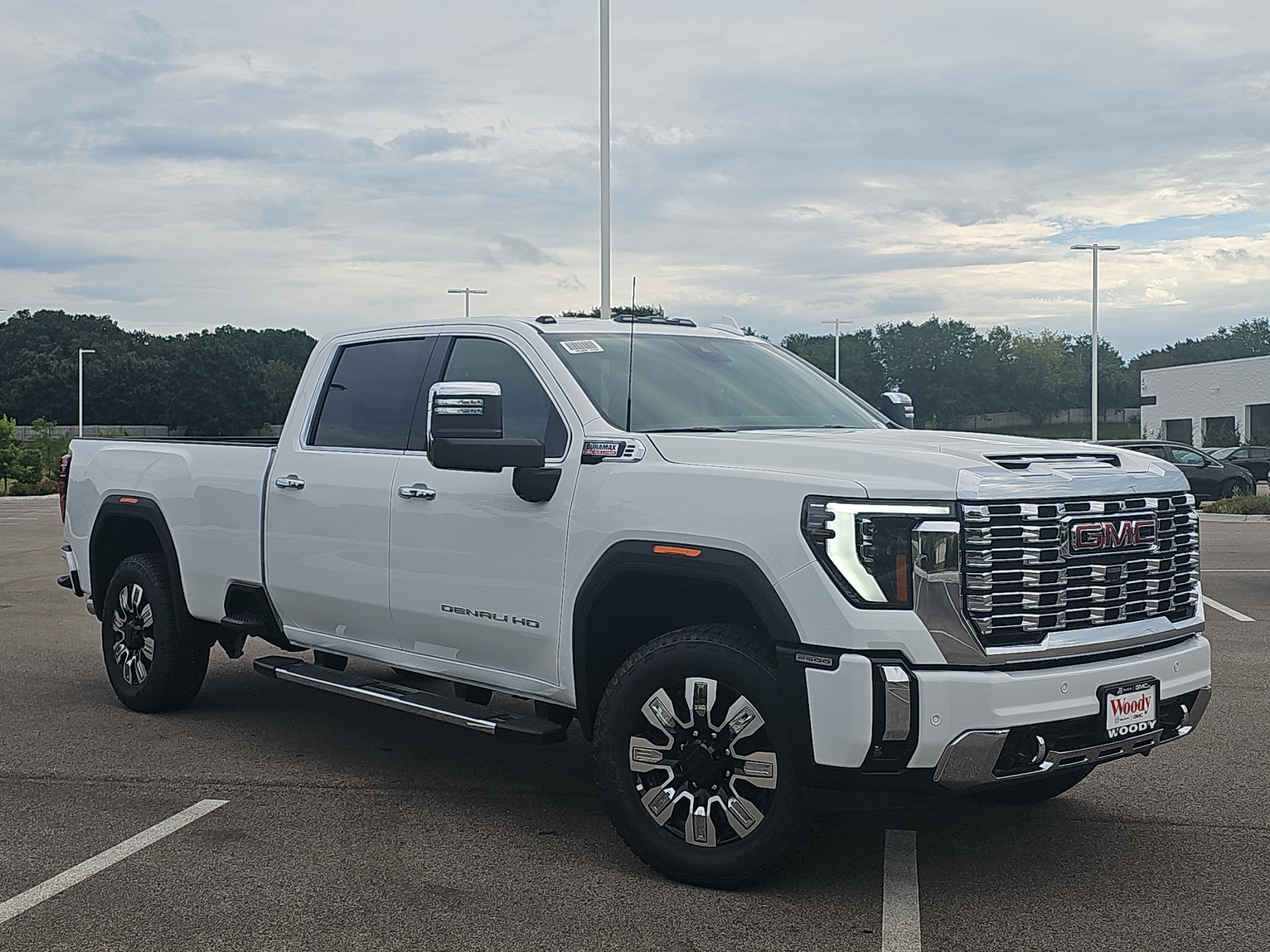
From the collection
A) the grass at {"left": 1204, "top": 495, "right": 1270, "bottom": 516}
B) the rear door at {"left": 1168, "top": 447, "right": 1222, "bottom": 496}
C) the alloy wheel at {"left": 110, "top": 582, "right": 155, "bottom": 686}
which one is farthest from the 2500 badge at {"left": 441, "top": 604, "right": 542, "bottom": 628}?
the rear door at {"left": 1168, "top": 447, "right": 1222, "bottom": 496}

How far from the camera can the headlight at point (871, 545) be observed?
4.35m

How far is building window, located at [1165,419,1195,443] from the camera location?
62.7 metres

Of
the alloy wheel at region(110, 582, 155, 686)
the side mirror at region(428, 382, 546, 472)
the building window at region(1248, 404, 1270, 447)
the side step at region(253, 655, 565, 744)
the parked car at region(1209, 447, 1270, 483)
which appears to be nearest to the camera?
the side mirror at region(428, 382, 546, 472)

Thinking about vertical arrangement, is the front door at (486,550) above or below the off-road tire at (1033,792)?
above

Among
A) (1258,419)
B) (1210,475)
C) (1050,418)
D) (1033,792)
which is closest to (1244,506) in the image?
(1210,475)

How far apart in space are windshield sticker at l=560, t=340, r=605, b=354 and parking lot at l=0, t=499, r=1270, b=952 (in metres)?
1.93

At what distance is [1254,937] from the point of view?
437 cm

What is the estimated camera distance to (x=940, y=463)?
4500mm

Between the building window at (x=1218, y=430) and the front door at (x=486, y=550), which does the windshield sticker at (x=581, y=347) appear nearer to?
the front door at (x=486, y=550)

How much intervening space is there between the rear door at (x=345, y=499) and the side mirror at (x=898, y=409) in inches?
91.3

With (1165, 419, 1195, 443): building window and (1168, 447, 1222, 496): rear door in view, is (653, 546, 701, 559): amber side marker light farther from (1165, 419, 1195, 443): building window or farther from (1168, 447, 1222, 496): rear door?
(1165, 419, 1195, 443): building window

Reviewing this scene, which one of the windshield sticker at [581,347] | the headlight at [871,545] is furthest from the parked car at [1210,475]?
the headlight at [871,545]

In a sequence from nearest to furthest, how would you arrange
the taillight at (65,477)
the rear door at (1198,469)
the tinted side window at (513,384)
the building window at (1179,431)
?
the tinted side window at (513,384) < the taillight at (65,477) < the rear door at (1198,469) < the building window at (1179,431)

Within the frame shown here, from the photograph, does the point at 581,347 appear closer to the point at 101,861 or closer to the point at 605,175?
the point at 101,861
